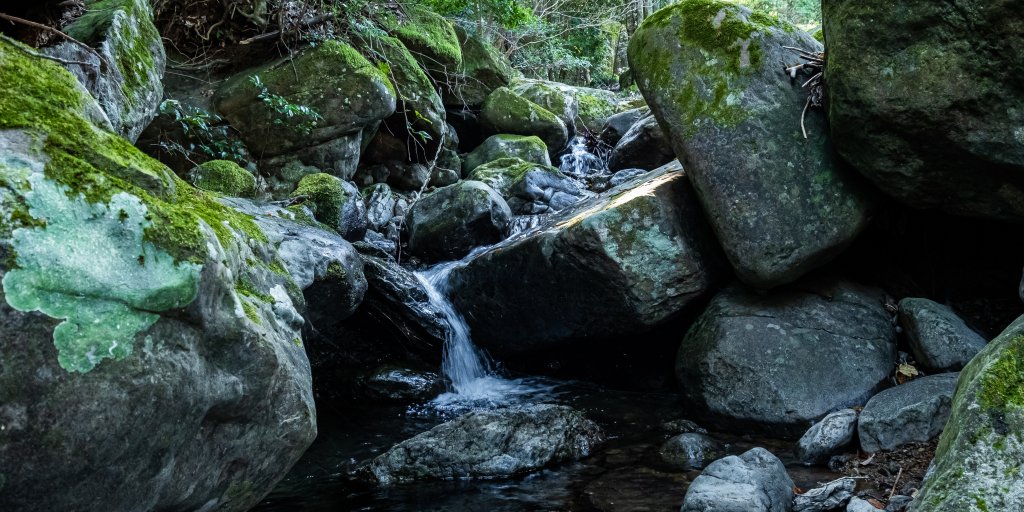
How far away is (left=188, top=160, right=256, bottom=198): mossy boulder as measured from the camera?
7793 millimetres

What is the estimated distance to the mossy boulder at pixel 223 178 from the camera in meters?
7.79

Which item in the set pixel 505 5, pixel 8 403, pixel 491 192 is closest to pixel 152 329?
pixel 8 403

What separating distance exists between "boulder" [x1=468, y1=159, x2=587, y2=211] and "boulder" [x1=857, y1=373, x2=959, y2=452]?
579 cm

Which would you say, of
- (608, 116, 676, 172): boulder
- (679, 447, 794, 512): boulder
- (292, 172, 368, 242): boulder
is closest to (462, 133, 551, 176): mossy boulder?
(608, 116, 676, 172): boulder

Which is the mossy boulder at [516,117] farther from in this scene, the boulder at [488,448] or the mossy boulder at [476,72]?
the boulder at [488,448]

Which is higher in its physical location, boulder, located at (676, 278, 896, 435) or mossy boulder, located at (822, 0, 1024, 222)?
mossy boulder, located at (822, 0, 1024, 222)

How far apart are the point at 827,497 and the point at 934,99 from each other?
8.46 feet

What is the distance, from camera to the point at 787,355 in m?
5.68

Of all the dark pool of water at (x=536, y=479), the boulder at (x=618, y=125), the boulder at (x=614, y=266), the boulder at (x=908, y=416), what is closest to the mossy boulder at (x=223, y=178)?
the dark pool of water at (x=536, y=479)

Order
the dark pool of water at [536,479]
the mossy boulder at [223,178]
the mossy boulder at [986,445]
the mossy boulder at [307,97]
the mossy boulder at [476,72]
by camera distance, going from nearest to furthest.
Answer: the mossy boulder at [986,445], the dark pool of water at [536,479], the mossy boulder at [223,178], the mossy boulder at [307,97], the mossy boulder at [476,72]

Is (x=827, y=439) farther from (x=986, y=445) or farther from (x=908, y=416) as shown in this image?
(x=986, y=445)

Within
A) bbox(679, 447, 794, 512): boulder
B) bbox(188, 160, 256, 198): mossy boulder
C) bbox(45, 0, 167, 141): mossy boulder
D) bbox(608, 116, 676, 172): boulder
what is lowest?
bbox(679, 447, 794, 512): boulder

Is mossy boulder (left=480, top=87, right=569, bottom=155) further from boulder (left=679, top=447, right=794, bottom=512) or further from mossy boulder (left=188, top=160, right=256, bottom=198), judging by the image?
boulder (left=679, top=447, right=794, bottom=512)

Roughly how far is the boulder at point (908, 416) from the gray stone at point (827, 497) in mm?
678
